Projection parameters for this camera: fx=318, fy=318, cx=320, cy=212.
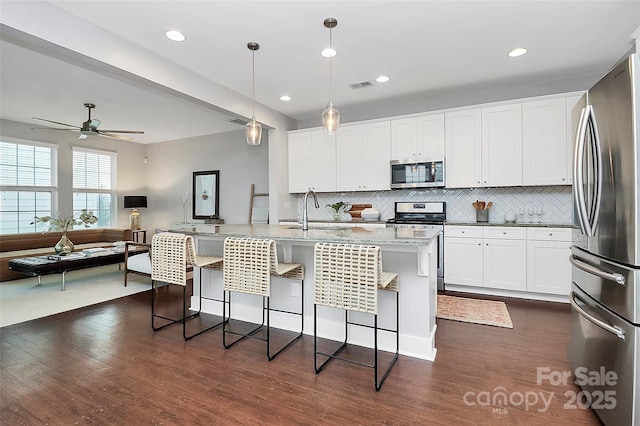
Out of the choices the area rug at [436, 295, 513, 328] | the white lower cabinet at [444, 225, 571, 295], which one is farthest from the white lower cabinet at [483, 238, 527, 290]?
the area rug at [436, 295, 513, 328]

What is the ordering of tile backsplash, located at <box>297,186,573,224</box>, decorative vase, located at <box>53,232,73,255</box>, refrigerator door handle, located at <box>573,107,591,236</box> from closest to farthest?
refrigerator door handle, located at <box>573,107,591,236</box> < tile backsplash, located at <box>297,186,573,224</box> < decorative vase, located at <box>53,232,73,255</box>

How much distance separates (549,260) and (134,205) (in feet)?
27.0

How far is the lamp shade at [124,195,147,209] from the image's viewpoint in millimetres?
7605

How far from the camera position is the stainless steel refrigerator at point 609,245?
1480mm

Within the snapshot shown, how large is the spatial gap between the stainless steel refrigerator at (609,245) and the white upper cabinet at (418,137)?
8.65ft

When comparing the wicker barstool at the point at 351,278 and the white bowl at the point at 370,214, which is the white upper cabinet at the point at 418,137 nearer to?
the white bowl at the point at 370,214

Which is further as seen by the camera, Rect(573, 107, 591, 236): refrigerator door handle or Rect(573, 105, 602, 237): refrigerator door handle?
Rect(573, 107, 591, 236): refrigerator door handle

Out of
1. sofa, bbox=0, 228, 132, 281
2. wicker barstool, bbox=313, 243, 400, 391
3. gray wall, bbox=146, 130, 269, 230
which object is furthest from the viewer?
gray wall, bbox=146, 130, 269, 230

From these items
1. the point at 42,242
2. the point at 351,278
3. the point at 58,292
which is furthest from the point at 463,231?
the point at 42,242

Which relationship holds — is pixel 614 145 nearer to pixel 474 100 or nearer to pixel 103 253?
pixel 474 100

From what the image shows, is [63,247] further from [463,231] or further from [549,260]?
[549,260]

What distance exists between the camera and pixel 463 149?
4461mm

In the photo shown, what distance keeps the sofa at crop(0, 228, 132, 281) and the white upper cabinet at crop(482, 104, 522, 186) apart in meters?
7.05

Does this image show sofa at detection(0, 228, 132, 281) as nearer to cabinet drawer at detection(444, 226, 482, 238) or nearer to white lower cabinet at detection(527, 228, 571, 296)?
cabinet drawer at detection(444, 226, 482, 238)
